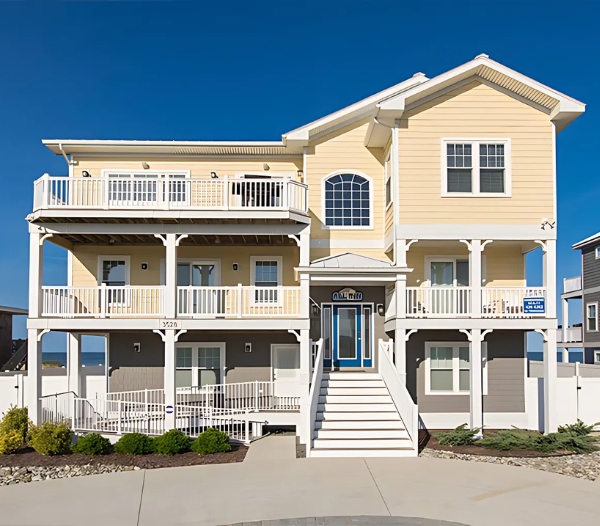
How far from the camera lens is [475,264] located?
1878 centimetres

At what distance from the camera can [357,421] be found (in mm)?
16547

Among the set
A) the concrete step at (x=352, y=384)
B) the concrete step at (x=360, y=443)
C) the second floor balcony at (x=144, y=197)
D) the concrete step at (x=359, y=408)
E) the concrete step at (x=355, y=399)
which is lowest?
the concrete step at (x=360, y=443)

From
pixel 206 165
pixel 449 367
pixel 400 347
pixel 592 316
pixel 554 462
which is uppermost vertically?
pixel 206 165

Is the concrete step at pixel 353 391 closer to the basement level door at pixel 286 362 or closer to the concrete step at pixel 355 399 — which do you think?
the concrete step at pixel 355 399

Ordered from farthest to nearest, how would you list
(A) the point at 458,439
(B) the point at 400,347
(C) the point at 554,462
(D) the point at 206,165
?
(D) the point at 206,165 → (B) the point at 400,347 → (A) the point at 458,439 → (C) the point at 554,462

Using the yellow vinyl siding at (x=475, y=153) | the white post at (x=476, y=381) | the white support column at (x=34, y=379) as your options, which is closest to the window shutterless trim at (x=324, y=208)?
the yellow vinyl siding at (x=475, y=153)

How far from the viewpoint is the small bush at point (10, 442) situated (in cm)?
1565

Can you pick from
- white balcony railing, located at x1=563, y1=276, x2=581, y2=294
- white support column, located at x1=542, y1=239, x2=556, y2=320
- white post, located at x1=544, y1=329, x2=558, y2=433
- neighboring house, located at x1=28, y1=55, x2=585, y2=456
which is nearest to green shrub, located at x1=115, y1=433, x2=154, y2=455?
neighboring house, located at x1=28, y1=55, x2=585, y2=456

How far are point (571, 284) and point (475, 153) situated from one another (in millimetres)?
23427

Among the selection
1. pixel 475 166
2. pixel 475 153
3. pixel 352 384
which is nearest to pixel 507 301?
pixel 475 166

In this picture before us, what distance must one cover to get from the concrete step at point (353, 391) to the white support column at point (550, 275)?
5.34m

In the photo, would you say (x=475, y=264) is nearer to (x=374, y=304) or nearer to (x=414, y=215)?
(x=414, y=215)

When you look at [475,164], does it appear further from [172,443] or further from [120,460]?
[120,460]

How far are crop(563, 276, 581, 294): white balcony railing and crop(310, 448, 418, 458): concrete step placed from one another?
88.1 feet
